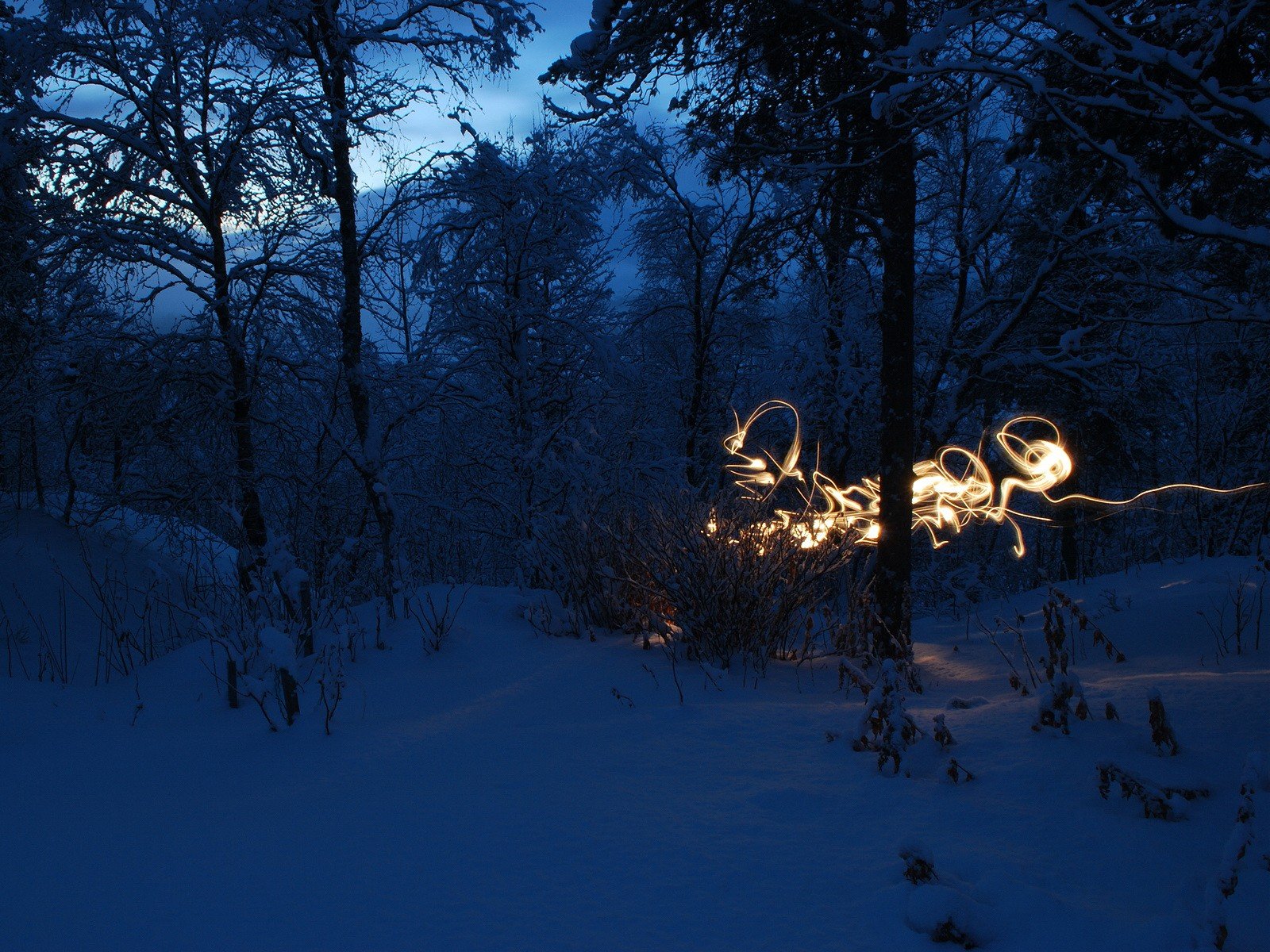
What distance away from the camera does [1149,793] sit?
2609mm

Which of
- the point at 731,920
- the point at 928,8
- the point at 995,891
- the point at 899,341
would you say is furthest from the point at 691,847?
Result: the point at 928,8

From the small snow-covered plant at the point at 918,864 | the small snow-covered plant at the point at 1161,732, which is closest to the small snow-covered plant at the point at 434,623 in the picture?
the small snow-covered plant at the point at 918,864

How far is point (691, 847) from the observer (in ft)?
8.51

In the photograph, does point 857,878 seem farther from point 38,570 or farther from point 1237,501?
point 1237,501

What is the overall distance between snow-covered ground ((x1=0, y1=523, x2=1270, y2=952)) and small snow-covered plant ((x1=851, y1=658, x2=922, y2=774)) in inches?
3.6

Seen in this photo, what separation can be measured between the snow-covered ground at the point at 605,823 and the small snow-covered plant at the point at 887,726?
3.6 inches

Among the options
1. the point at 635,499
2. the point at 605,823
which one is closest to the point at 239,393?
the point at 635,499

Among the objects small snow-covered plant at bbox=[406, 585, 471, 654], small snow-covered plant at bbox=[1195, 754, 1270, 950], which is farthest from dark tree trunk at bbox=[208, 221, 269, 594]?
small snow-covered plant at bbox=[1195, 754, 1270, 950]

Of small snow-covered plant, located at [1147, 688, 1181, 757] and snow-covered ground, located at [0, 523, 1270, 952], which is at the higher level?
small snow-covered plant, located at [1147, 688, 1181, 757]

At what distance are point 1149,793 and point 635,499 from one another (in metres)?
7.19

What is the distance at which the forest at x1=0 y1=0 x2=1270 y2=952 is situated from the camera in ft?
8.26

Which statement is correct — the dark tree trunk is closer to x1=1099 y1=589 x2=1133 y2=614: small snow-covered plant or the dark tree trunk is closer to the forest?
the forest

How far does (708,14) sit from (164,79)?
237 inches

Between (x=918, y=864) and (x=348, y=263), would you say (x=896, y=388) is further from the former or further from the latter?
(x=348, y=263)
